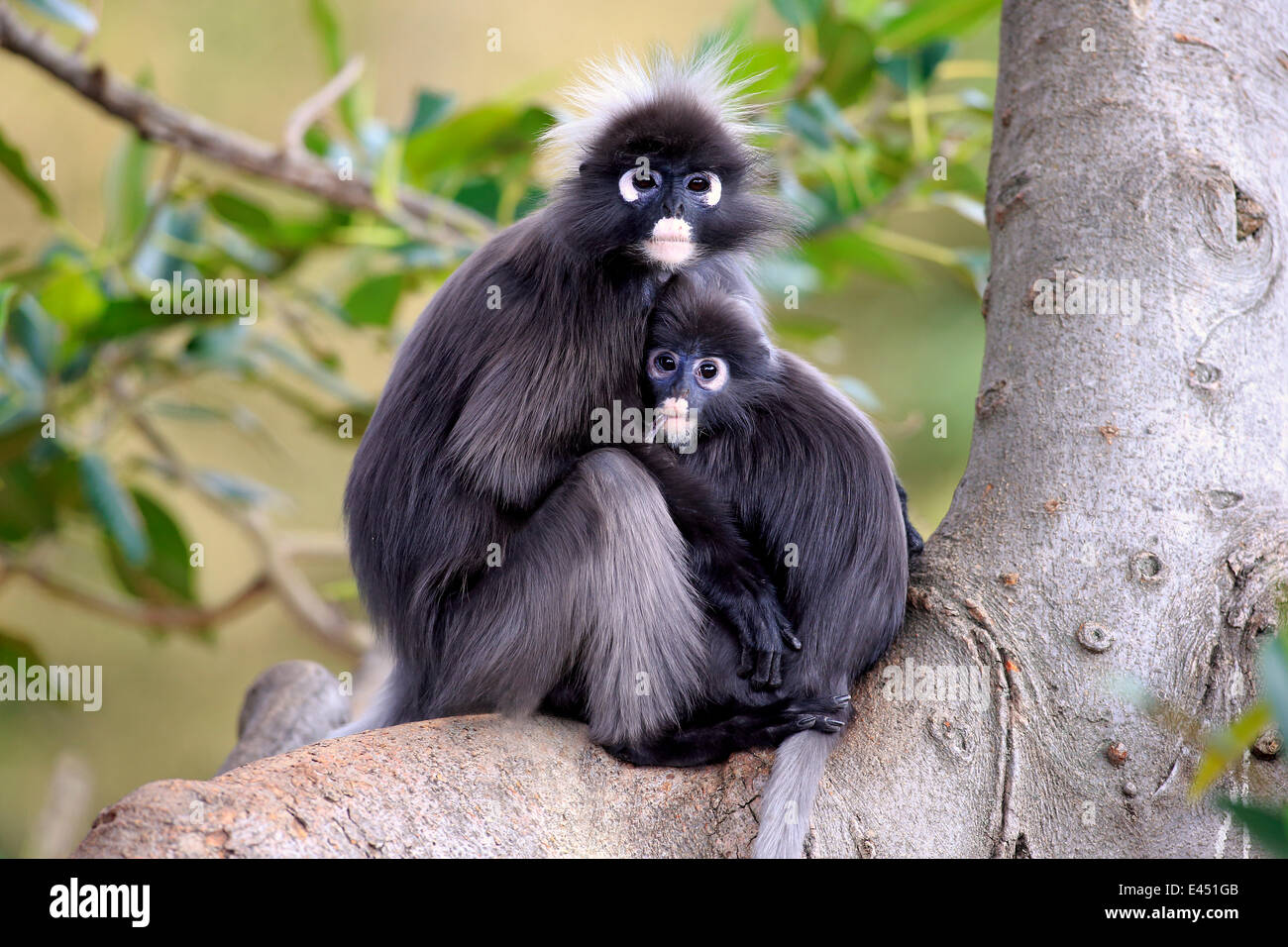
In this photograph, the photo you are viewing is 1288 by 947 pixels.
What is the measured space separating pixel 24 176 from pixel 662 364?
9.42ft

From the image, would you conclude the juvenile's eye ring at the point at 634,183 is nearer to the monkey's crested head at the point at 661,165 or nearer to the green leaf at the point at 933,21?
the monkey's crested head at the point at 661,165

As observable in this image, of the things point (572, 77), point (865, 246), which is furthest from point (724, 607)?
point (865, 246)

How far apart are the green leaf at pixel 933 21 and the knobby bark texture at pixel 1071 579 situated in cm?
153

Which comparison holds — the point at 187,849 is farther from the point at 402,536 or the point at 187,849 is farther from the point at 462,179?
the point at 462,179

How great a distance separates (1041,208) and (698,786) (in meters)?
1.43

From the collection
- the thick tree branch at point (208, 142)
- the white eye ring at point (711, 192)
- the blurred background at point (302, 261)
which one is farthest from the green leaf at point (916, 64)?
the white eye ring at point (711, 192)

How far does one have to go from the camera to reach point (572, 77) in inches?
123

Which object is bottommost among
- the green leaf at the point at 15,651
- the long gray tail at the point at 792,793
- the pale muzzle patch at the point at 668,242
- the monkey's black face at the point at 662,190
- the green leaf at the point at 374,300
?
the long gray tail at the point at 792,793

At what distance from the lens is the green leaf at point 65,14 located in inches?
149

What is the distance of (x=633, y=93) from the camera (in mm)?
2863

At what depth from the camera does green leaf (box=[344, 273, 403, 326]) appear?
462cm

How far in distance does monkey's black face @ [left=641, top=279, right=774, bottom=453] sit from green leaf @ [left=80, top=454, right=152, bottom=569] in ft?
8.34

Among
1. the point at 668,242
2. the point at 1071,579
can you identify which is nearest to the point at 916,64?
the point at 668,242

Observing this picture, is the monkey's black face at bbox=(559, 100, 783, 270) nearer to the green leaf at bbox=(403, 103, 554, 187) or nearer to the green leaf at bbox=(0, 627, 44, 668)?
the green leaf at bbox=(403, 103, 554, 187)
